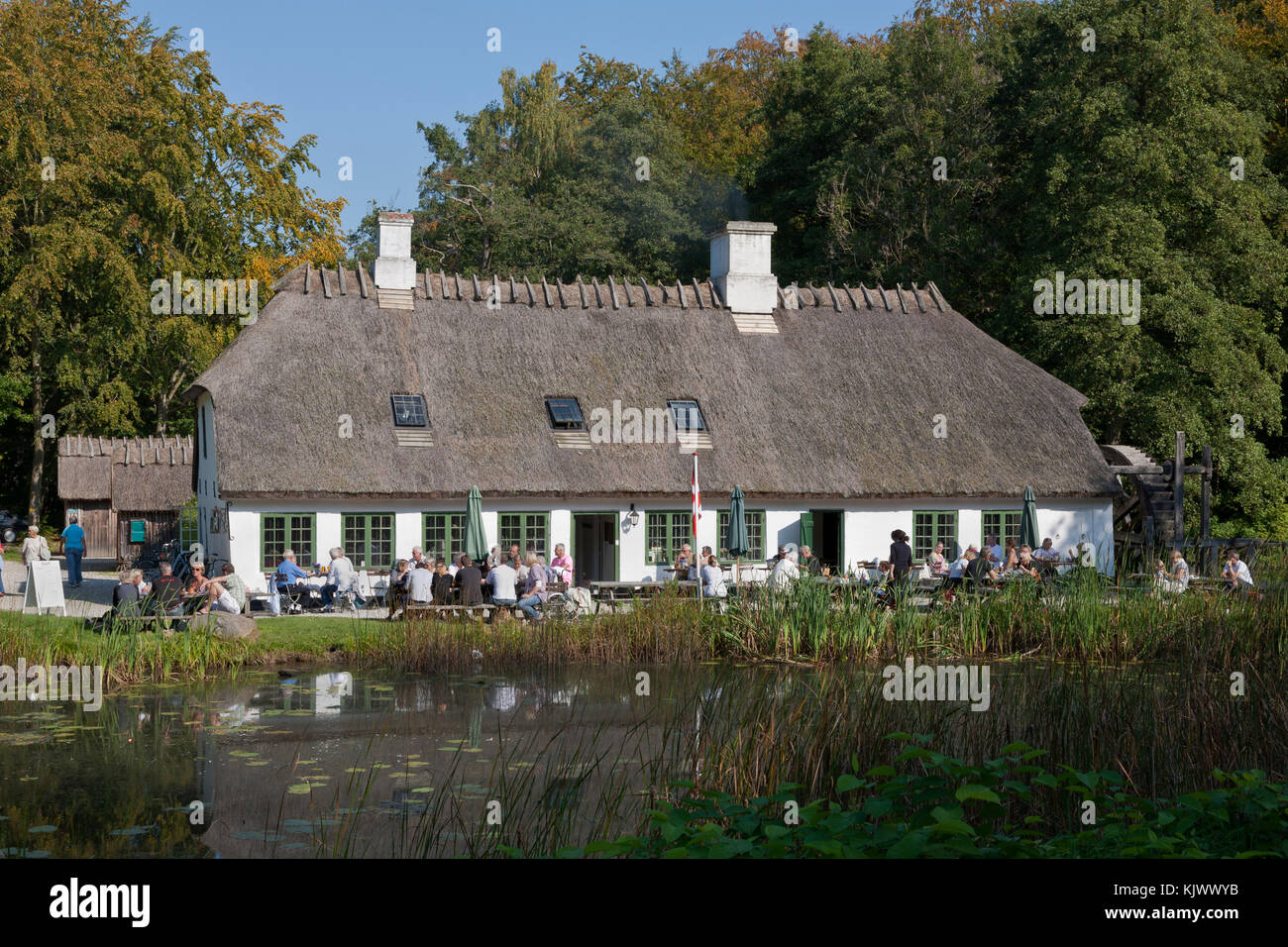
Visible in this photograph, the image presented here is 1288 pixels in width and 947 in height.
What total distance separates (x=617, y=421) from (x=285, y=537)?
19.6 feet

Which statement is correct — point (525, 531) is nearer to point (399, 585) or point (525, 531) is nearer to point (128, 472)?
point (399, 585)

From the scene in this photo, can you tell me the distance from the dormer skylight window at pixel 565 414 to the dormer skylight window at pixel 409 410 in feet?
7.12

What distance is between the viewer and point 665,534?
76.7ft

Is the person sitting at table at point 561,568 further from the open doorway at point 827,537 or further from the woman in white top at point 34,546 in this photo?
the woman in white top at point 34,546

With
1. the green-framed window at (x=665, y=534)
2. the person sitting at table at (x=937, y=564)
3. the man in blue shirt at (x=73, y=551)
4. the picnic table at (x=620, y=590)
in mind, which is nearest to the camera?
the picnic table at (x=620, y=590)

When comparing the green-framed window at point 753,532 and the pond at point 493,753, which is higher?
the green-framed window at point 753,532

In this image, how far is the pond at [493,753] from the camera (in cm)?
783

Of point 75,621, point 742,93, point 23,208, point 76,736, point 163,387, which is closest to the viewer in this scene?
point 76,736

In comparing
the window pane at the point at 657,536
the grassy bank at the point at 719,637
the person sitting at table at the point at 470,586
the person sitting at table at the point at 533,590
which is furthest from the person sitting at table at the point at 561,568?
the grassy bank at the point at 719,637

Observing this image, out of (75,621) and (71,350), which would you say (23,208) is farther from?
(75,621)

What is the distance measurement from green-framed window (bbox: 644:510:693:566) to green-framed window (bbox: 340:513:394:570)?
4.33 meters
